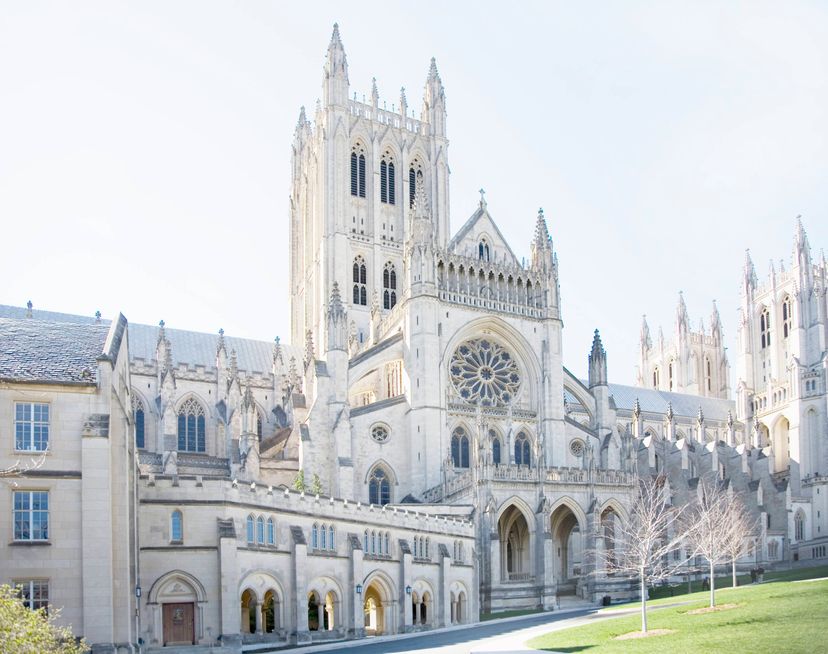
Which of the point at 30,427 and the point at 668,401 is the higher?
the point at 668,401

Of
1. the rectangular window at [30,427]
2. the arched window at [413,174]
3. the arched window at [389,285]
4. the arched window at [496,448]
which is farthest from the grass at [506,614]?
the arched window at [413,174]

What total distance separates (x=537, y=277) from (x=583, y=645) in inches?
1748

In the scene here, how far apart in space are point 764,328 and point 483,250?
168 feet

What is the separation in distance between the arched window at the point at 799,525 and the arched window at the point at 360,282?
42.4 metres

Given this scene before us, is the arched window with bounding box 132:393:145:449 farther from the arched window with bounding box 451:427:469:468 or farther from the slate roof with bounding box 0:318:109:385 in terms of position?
the slate roof with bounding box 0:318:109:385

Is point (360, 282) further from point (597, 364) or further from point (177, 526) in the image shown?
point (177, 526)

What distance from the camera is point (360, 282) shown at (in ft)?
322

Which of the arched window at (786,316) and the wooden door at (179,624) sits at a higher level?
the arched window at (786,316)

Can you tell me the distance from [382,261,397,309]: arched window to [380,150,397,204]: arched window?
6.65 meters

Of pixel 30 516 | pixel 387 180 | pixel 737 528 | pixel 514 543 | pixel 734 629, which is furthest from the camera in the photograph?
pixel 387 180

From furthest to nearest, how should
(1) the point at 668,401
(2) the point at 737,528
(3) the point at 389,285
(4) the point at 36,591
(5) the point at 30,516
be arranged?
(1) the point at 668,401 < (3) the point at 389,285 < (2) the point at 737,528 < (5) the point at 30,516 < (4) the point at 36,591

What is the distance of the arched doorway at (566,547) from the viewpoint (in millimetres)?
68750

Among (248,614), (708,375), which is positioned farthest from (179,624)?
(708,375)

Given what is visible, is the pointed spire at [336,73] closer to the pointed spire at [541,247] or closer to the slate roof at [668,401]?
the pointed spire at [541,247]
